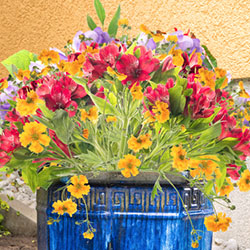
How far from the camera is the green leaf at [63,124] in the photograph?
658 millimetres

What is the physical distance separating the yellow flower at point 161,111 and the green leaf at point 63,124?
16 cm

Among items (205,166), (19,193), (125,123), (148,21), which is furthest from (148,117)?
(19,193)

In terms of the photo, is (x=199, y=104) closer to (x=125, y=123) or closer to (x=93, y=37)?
(x=125, y=123)

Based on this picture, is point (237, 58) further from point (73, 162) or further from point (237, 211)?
point (73, 162)

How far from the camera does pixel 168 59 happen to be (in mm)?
706

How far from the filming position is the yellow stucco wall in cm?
181

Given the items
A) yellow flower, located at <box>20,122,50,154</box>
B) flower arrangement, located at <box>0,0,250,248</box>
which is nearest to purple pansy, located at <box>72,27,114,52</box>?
flower arrangement, located at <box>0,0,250,248</box>

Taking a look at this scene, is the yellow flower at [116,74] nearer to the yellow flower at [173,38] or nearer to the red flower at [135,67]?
the red flower at [135,67]

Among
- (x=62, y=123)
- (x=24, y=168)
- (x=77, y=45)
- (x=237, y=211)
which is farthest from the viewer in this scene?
(x=237, y=211)

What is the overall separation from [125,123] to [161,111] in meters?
0.11

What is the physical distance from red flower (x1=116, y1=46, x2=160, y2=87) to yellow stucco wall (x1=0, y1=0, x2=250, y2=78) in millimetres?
1265

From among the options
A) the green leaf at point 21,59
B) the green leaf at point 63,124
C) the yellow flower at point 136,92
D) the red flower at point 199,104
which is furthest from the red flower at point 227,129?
the green leaf at point 21,59

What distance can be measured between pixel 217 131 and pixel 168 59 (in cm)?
17

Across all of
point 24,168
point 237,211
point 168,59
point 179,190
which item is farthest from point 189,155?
point 237,211
